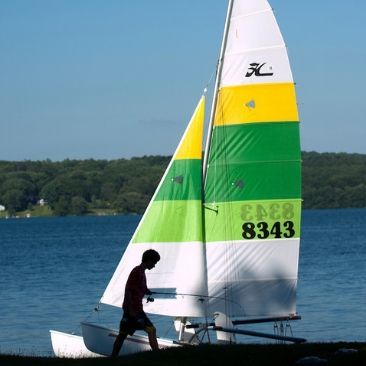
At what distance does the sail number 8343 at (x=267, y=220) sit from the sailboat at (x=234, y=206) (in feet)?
0.06

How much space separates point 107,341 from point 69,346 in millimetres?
2205

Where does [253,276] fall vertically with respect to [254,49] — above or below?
below

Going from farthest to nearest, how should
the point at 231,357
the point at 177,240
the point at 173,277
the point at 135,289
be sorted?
the point at 177,240 → the point at 173,277 → the point at 135,289 → the point at 231,357

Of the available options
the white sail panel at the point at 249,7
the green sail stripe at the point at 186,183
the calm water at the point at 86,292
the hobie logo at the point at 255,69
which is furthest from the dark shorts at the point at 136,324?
the calm water at the point at 86,292

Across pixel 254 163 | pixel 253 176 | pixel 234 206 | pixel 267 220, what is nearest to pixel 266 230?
pixel 267 220

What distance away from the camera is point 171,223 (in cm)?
2405

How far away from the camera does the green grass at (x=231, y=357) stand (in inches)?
713

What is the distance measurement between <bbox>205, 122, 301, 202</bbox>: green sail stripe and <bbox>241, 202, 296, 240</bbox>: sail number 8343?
19cm

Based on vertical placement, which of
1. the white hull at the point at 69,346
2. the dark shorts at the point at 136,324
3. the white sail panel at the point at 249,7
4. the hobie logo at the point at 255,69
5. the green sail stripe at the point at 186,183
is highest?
the white sail panel at the point at 249,7

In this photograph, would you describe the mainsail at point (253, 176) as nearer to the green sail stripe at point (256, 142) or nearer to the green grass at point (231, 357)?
the green sail stripe at point (256, 142)

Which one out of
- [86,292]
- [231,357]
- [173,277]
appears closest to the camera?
[231,357]

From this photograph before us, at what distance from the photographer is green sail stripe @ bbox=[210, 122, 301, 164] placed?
2466 cm

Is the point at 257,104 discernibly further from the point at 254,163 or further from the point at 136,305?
the point at 136,305

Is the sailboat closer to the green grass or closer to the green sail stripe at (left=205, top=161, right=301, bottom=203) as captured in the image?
the green sail stripe at (left=205, top=161, right=301, bottom=203)
